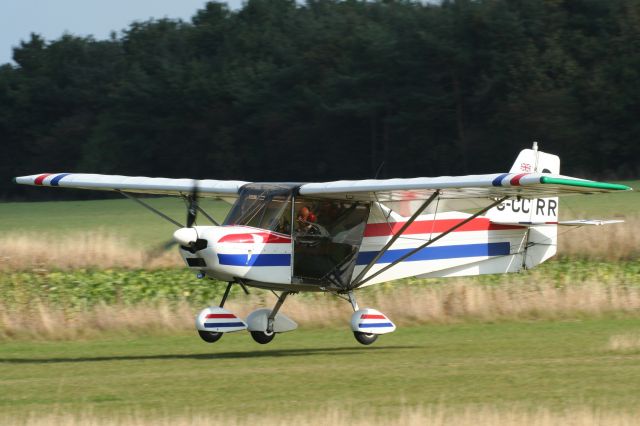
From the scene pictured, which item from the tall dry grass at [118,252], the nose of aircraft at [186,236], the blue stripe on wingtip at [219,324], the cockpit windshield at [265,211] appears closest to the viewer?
the nose of aircraft at [186,236]

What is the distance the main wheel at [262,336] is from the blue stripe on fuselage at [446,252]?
1592 millimetres

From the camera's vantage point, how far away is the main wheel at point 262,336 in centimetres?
1506

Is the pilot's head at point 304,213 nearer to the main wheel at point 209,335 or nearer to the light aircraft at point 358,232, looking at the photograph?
the light aircraft at point 358,232

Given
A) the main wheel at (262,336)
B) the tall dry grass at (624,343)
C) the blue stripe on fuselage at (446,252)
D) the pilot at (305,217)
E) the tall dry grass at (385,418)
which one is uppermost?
the pilot at (305,217)

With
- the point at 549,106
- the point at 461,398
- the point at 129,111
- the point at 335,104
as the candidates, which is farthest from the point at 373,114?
the point at 461,398

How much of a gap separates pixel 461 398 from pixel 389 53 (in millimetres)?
50152

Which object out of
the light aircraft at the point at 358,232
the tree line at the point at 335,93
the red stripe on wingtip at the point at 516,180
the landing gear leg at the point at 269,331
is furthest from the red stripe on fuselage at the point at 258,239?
the tree line at the point at 335,93

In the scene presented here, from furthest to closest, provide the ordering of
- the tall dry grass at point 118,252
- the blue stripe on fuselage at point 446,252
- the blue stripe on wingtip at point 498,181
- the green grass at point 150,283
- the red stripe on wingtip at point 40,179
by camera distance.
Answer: the tall dry grass at point 118,252 → the green grass at point 150,283 → the red stripe on wingtip at point 40,179 → the blue stripe on fuselage at point 446,252 → the blue stripe on wingtip at point 498,181

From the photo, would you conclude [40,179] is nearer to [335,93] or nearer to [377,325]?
[377,325]

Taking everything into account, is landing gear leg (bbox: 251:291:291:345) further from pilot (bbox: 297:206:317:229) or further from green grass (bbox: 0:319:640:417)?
pilot (bbox: 297:206:317:229)

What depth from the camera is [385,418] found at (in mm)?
9258

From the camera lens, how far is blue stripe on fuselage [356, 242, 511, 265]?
603 inches

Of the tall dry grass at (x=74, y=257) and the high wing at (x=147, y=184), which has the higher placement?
the high wing at (x=147, y=184)

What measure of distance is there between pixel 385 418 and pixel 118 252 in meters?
16.4
